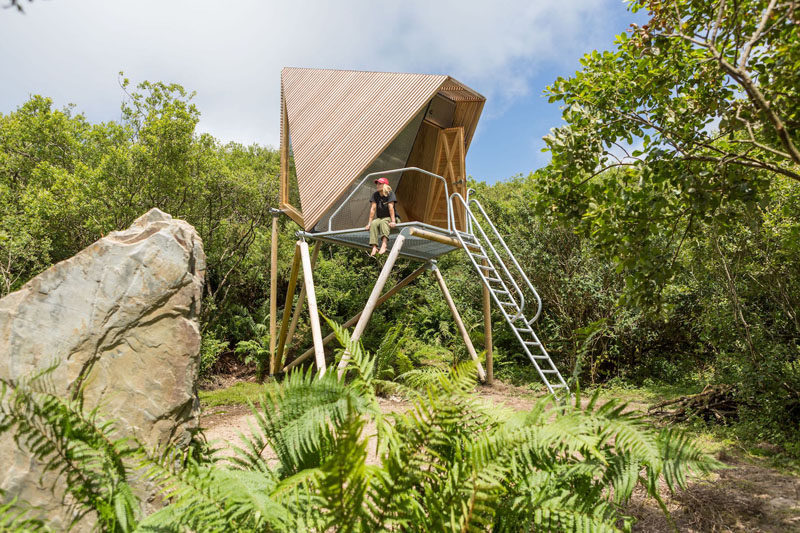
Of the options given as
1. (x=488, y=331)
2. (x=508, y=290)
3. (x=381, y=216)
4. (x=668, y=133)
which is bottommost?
(x=488, y=331)

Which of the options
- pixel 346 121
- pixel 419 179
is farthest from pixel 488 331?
pixel 346 121

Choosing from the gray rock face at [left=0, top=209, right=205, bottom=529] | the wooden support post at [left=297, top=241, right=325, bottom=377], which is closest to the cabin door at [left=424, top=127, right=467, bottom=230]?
the wooden support post at [left=297, top=241, right=325, bottom=377]

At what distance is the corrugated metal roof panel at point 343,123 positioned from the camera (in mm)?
8586

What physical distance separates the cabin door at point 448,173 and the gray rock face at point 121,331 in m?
7.10

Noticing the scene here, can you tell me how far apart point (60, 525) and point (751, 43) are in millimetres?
4682

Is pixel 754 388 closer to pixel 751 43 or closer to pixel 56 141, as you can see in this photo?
pixel 751 43

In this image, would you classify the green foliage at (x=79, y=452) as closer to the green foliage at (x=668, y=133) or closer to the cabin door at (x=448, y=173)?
the green foliage at (x=668, y=133)

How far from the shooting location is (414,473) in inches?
80.4

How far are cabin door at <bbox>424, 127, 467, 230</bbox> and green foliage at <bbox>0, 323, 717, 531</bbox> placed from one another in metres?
7.78

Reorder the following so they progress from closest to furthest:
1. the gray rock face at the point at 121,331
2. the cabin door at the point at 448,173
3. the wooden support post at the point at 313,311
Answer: the gray rock face at the point at 121,331 < the wooden support post at the point at 313,311 < the cabin door at the point at 448,173

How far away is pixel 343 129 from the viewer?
9516 millimetres

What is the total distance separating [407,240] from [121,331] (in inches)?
238

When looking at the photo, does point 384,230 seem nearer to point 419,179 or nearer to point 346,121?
point 346,121

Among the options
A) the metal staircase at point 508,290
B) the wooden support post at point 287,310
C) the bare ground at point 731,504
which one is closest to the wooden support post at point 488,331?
the metal staircase at point 508,290
